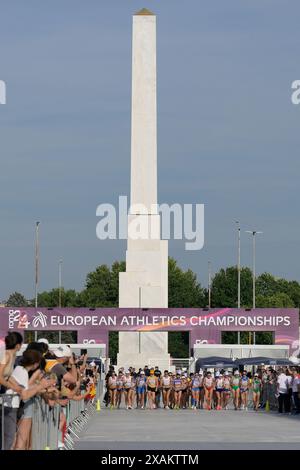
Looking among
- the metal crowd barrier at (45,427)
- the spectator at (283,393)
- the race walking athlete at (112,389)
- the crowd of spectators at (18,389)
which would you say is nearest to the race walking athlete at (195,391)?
the race walking athlete at (112,389)

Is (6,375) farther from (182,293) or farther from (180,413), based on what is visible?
(182,293)

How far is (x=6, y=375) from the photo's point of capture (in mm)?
16969

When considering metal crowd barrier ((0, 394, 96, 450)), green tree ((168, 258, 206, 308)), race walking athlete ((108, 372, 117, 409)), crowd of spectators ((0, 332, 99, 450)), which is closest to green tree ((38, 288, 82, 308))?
green tree ((168, 258, 206, 308))

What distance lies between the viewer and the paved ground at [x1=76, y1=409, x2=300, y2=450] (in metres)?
27.4

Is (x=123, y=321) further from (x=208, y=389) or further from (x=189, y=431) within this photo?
(x=189, y=431)

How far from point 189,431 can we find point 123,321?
39878mm

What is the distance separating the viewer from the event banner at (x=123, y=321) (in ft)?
237

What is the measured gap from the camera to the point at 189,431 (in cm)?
3306

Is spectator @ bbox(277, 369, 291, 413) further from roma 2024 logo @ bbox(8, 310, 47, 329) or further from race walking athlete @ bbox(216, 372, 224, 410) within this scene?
roma 2024 logo @ bbox(8, 310, 47, 329)

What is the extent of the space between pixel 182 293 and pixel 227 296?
8506mm

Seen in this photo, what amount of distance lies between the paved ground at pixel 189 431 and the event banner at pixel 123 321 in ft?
86.5

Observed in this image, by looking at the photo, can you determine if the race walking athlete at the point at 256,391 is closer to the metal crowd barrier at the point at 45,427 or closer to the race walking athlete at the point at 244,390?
the race walking athlete at the point at 244,390
